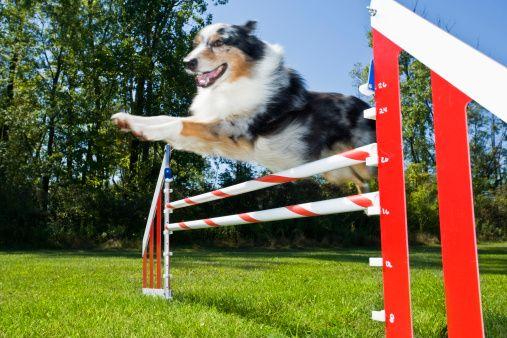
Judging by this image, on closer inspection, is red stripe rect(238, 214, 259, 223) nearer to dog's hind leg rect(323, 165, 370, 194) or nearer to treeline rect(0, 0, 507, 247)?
dog's hind leg rect(323, 165, 370, 194)

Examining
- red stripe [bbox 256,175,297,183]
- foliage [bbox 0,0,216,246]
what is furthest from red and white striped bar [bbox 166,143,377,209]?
foliage [bbox 0,0,216,246]

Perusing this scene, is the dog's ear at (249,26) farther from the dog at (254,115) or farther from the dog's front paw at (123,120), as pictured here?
the dog's front paw at (123,120)

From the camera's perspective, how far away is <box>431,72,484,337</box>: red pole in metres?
0.89

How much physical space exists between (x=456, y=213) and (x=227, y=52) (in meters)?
2.19

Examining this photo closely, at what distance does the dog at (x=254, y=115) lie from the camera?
271cm

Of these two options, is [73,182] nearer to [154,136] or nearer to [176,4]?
[176,4]

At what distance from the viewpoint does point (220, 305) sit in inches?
100

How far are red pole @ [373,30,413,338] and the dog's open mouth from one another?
1.85 metres

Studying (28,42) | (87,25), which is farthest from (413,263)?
(28,42)

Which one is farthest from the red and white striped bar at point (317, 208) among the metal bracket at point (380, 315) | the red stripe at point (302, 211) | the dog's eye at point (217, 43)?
the dog's eye at point (217, 43)

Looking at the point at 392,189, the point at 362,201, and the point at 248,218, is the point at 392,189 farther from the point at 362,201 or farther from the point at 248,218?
the point at 248,218

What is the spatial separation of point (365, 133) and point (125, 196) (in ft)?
20.6

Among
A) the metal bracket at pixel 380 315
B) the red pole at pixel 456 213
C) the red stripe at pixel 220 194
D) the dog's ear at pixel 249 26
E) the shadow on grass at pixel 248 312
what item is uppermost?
the dog's ear at pixel 249 26

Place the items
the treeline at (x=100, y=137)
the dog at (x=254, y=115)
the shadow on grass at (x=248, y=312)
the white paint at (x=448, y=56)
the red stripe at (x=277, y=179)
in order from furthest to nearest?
the treeline at (x=100, y=137) < the dog at (x=254, y=115) < the shadow on grass at (x=248, y=312) < the red stripe at (x=277, y=179) < the white paint at (x=448, y=56)
